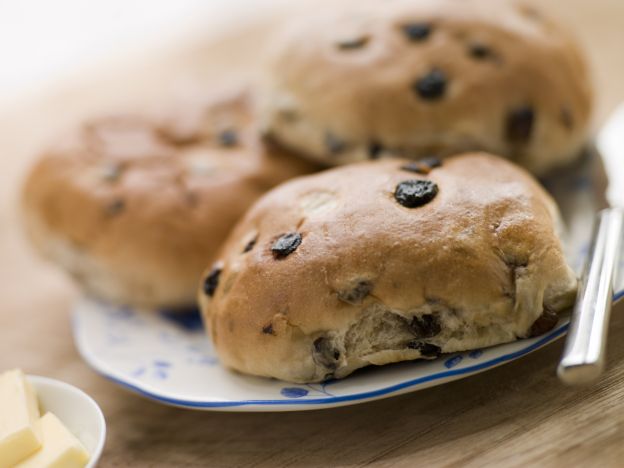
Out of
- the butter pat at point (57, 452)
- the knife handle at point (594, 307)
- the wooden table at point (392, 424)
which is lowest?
the wooden table at point (392, 424)

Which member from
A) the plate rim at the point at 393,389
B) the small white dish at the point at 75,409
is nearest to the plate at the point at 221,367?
the plate rim at the point at 393,389

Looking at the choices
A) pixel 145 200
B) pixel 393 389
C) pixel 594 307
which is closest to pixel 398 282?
pixel 393 389

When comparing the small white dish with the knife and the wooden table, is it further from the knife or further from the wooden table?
the knife

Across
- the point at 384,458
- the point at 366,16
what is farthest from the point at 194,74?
the point at 384,458

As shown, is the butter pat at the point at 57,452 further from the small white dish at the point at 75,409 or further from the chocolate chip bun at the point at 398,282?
the chocolate chip bun at the point at 398,282

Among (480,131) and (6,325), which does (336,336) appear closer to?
(480,131)

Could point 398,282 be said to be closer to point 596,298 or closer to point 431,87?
point 596,298
